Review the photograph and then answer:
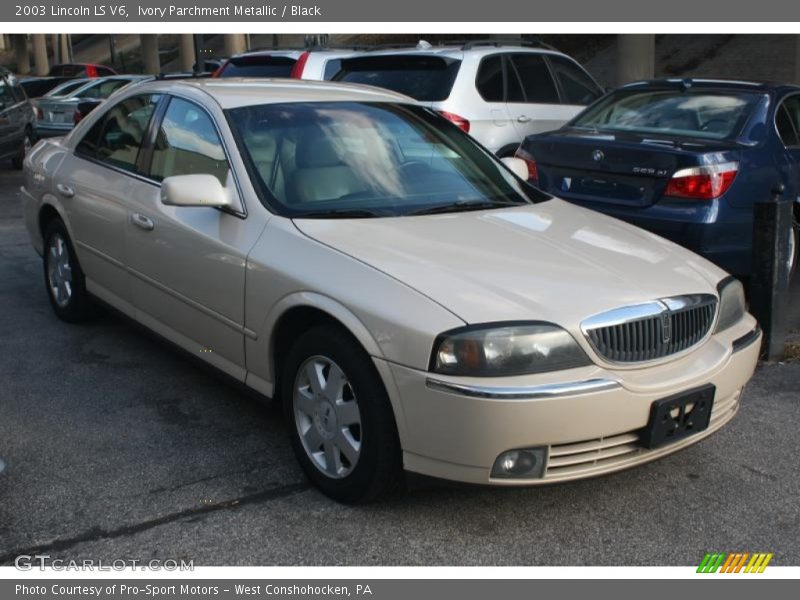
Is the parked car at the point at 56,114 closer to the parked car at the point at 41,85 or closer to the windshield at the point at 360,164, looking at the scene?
the parked car at the point at 41,85

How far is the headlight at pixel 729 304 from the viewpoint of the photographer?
13.3 feet

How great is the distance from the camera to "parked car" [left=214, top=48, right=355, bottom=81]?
30.6 feet

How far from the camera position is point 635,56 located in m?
19.3

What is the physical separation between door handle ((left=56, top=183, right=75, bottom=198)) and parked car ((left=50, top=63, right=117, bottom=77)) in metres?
22.9

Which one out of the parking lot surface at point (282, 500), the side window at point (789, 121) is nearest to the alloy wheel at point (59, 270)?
the parking lot surface at point (282, 500)

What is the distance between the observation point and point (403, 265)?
12.2 feet

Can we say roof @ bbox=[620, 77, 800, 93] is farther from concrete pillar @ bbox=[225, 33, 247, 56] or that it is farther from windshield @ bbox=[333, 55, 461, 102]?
concrete pillar @ bbox=[225, 33, 247, 56]

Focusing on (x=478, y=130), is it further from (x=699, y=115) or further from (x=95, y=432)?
(x=95, y=432)

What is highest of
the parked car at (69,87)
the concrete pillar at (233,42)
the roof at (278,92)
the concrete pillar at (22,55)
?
the roof at (278,92)

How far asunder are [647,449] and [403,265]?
112 cm

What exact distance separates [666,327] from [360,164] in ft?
5.41

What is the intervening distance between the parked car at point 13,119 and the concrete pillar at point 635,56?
36.4ft

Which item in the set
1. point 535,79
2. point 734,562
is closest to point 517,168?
point 734,562

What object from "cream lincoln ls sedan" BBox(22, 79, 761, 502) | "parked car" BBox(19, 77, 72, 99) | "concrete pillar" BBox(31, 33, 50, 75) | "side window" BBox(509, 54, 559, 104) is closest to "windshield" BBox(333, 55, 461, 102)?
"side window" BBox(509, 54, 559, 104)
